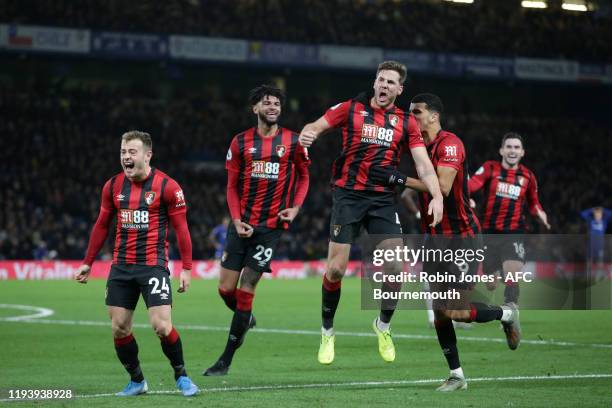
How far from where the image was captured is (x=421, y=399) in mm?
9117

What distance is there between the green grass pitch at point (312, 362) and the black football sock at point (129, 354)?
22cm

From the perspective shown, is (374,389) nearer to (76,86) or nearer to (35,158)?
(35,158)

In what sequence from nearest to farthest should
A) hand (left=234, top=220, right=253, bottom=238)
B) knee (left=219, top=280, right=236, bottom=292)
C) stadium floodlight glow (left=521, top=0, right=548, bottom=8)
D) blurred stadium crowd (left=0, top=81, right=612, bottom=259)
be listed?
hand (left=234, top=220, right=253, bottom=238) → knee (left=219, top=280, right=236, bottom=292) → blurred stadium crowd (left=0, top=81, right=612, bottom=259) → stadium floodlight glow (left=521, top=0, right=548, bottom=8)

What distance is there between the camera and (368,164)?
34.9ft

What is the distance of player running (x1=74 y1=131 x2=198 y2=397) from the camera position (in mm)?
9320

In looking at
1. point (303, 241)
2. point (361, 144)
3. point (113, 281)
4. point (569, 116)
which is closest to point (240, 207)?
point (361, 144)

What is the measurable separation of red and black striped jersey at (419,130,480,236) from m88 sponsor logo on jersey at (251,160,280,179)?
6.69ft

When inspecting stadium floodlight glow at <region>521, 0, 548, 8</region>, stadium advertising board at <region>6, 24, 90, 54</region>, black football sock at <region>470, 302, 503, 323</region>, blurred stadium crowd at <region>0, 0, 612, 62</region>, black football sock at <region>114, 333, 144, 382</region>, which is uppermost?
stadium floodlight glow at <region>521, 0, 548, 8</region>

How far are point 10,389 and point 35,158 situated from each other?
2790 cm

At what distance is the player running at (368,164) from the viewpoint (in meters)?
10.5

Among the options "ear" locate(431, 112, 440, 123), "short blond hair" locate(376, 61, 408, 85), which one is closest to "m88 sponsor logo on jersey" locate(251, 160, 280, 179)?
"short blond hair" locate(376, 61, 408, 85)

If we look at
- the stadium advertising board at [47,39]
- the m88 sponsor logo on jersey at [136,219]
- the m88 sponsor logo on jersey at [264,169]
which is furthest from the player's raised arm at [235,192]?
the stadium advertising board at [47,39]

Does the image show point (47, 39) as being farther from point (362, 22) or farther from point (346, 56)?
point (362, 22)

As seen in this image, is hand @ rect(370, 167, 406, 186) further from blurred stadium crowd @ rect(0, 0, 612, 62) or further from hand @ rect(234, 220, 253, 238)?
blurred stadium crowd @ rect(0, 0, 612, 62)
